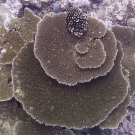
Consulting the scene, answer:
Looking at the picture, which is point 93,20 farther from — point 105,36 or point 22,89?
point 22,89

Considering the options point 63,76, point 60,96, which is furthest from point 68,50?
point 60,96

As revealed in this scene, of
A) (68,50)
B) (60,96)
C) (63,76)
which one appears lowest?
(60,96)

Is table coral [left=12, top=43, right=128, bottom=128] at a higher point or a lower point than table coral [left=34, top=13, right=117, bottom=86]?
lower

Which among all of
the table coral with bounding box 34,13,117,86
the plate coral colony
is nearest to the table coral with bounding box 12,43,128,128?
the plate coral colony

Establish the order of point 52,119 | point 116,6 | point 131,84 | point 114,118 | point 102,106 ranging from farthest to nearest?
point 116,6 → point 131,84 → point 114,118 → point 102,106 → point 52,119

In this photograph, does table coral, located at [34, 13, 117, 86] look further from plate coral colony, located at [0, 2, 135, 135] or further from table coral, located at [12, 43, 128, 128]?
table coral, located at [12, 43, 128, 128]

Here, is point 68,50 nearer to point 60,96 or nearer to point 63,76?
point 63,76

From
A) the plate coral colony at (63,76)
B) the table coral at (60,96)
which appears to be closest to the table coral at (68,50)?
the plate coral colony at (63,76)

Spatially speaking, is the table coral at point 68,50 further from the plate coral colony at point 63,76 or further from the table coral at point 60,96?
the table coral at point 60,96

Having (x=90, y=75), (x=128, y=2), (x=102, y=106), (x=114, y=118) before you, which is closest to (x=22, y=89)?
(x=90, y=75)
